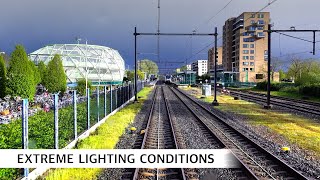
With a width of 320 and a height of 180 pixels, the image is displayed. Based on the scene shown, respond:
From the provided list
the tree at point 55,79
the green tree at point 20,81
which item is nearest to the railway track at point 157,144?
the green tree at point 20,81

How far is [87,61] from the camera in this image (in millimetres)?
110812

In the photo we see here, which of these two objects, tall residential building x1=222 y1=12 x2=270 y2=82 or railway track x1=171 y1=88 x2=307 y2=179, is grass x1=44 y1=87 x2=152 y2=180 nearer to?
railway track x1=171 y1=88 x2=307 y2=179

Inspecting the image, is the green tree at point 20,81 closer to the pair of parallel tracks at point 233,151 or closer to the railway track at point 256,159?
the pair of parallel tracks at point 233,151

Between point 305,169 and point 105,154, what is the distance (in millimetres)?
6396

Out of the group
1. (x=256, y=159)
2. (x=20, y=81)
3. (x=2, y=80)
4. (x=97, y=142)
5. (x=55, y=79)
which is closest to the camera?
(x=256, y=159)

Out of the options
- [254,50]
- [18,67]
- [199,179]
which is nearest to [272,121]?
[199,179]

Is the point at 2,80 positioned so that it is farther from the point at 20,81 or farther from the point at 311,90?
the point at 311,90

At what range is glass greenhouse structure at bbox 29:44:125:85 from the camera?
101125 millimetres

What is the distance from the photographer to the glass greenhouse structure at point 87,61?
10112 cm

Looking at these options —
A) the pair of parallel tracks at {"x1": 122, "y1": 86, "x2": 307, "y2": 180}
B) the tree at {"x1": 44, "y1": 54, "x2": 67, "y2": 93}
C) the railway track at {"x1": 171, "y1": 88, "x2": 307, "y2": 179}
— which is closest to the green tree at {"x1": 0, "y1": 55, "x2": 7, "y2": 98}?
the tree at {"x1": 44, "y1": 54, "x2": 67, "y2": 93}

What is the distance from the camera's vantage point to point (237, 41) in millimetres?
132125

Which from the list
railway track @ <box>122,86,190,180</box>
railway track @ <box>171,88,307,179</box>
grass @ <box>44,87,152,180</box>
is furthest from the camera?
railway track @ <box>171,88,307,179</box>

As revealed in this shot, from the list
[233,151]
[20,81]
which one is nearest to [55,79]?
[20,81]

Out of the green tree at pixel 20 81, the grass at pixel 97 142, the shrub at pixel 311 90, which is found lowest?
the grass at pixel 97 142
